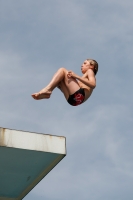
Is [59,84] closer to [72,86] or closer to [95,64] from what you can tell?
[72,86]

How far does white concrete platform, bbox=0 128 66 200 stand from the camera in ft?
28.5

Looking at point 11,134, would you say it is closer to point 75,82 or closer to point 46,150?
point 46,150

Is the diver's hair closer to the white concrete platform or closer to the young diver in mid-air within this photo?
the young diver in mid-air

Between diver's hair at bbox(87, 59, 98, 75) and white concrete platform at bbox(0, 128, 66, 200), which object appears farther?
diver's hair at bbox(87, 59, 98, 75)

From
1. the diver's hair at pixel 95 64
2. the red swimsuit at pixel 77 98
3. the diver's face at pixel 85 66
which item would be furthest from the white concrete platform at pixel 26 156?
the diver's hair at pixel 95 64

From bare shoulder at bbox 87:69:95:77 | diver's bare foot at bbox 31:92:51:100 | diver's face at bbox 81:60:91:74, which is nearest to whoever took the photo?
diver's bare foot at bbox 31:92:51:100

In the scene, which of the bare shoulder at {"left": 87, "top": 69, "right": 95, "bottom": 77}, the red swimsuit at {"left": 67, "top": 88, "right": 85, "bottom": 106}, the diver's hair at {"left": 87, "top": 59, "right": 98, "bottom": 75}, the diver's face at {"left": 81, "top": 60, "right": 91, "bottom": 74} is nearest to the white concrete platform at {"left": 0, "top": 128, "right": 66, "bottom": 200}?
the red swimsuit at {"left": 67, "top": 88, "right": 85, "bottom": 106}

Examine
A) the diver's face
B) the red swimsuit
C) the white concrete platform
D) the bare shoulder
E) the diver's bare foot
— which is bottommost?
the white concrete platform

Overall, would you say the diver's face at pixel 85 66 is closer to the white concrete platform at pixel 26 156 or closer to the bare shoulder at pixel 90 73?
the bare shoulder at pixel 90 73

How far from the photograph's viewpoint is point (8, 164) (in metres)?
9.14

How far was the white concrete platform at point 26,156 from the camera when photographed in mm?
8688

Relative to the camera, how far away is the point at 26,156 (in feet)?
29.2

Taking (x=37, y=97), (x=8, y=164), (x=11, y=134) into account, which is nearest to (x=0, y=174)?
(x=8, y=164)

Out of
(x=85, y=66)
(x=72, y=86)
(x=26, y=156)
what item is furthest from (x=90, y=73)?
(x=26, y=156)
